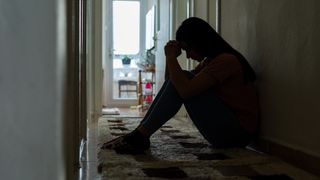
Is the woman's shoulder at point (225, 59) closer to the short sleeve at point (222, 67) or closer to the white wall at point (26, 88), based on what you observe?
the short sleeve at point (222, 67)

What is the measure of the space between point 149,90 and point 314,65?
4998mm

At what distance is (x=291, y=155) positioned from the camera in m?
1.84

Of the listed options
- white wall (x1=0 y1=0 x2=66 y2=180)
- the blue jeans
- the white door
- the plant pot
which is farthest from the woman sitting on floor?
the plant pot

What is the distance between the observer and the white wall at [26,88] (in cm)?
62

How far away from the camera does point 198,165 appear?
172 centimetres

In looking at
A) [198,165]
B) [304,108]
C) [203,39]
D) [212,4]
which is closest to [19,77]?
[198,165]

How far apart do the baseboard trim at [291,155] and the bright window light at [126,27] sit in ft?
18.4

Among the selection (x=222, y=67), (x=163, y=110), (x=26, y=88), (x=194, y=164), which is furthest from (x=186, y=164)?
(x=26, y=88)

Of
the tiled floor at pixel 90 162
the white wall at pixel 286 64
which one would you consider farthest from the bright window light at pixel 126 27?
the white wall at pixel 286 64

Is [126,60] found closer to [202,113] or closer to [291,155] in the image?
[202,113]

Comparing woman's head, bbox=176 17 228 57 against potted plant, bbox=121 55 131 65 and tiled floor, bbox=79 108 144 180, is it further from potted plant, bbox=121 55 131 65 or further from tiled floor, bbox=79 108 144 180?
potted plant, bbox=121 55 131 65

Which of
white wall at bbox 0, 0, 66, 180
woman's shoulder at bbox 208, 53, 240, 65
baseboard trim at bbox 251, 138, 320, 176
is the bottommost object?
baseboard trim at bbox 251, 138, 320, 176

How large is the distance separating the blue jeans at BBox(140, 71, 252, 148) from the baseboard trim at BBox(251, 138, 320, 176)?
0.47 ft

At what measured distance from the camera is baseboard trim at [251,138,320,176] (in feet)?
5.41
